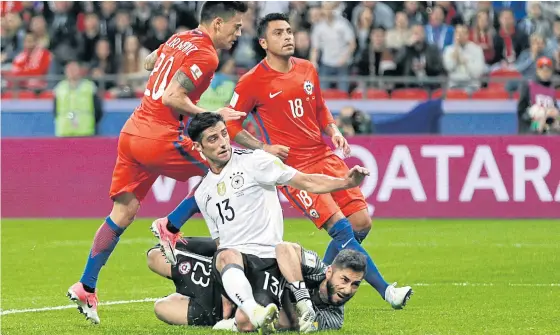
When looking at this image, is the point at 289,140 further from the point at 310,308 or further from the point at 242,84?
the point at 310,308

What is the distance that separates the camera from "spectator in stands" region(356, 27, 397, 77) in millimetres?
20469

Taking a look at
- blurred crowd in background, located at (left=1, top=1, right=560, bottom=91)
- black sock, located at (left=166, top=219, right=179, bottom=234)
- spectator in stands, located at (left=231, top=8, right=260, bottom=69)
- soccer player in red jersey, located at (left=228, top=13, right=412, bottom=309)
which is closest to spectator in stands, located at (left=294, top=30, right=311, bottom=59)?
blurred crowd in background, located at (left=1, top=1, right=560, bottom=91)

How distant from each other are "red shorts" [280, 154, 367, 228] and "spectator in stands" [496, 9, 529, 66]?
1038 cm

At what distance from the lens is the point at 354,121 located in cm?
1870

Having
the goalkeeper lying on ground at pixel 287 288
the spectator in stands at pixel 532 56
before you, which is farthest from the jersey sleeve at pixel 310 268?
the spectator in stands at pixel 532 56

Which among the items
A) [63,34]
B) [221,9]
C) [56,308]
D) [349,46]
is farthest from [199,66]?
[63,34]

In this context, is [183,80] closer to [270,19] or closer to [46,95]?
[270,19]

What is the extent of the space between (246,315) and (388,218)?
9.60 metres

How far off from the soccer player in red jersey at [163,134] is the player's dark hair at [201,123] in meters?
0.88

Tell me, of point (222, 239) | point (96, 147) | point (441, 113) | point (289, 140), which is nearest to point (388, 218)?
point (441, 113)

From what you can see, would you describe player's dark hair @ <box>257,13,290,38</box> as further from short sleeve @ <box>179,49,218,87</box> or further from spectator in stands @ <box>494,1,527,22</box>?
spectator in stands @ <box>494,1,527,22</box>

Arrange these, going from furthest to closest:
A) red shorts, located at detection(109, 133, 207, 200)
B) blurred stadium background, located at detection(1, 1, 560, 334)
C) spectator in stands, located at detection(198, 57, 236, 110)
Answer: spectator in stands, located at detection(198, 57, 236, 110) < blurred stadium background, located at detection(1, 1, 560, 334) < red shorts, located at detection(109, 133, 207, 200)

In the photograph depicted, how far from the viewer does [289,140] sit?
10.7 m

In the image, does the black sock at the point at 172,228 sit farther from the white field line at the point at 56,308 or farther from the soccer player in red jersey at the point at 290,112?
the white field line at the point at 56,308
